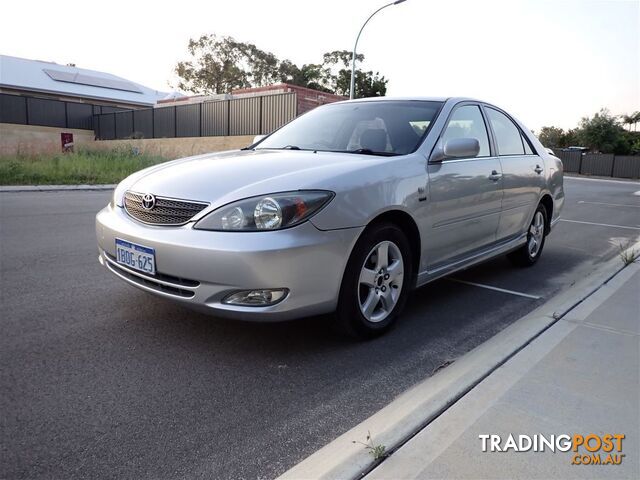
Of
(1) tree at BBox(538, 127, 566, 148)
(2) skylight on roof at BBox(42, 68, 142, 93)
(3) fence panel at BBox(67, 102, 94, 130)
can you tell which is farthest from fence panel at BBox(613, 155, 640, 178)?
(2) skylight on roof at BBox(42, 68, 142, 93)

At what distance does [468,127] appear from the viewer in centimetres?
439

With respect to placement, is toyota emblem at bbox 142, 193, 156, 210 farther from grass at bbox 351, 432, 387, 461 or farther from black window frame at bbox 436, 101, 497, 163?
black window frame at bbox 436, 101, 497, 163

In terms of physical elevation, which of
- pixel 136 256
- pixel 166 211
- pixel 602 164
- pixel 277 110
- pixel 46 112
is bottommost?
pixel 136 256

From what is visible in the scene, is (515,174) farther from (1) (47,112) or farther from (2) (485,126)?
(1) (47,112)

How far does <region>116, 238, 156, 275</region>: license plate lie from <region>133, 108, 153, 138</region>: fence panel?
107 feet

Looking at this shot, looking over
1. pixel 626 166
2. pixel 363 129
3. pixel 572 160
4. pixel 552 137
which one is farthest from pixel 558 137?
pixel 363 129

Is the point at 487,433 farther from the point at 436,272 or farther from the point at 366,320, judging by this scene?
the point at 436,272

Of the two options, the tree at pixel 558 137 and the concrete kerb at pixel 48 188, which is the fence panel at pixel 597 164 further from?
the concrete kerb at pixel 48 188

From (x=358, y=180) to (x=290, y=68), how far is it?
5998 cm

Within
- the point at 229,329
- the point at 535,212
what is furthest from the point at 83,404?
the point at 535,212

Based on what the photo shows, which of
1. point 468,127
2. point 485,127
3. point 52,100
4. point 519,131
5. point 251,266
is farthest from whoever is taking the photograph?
point 52,100

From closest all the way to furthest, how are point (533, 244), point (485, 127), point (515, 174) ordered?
point (485, 127) < point (515, 174) < point (533, 244)

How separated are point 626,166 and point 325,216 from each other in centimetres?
4406

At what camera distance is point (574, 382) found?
268 centimetres
